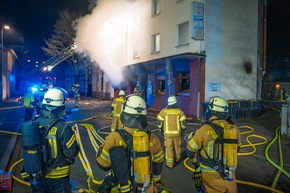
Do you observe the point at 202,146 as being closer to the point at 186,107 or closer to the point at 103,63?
the point at 186,107

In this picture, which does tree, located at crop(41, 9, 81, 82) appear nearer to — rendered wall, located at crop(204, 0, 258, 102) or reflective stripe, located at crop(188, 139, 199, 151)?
rendered wall, located at crop(204, 0, 258, 102)

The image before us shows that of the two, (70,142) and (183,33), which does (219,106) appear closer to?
(70,142)

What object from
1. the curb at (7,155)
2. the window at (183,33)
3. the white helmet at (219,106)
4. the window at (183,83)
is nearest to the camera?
the white helmet at (219,106)

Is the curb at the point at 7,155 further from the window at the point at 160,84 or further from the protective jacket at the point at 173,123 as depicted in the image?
the window at the point at 160,84

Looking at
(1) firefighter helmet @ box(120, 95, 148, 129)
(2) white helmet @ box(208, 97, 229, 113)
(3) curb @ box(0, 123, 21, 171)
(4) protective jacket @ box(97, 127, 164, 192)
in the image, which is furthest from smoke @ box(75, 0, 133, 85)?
(4) protective jacket @ box(97, 127, 164, 192)

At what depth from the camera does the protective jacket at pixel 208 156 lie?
10.4 feet

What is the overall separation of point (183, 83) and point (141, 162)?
14.0m

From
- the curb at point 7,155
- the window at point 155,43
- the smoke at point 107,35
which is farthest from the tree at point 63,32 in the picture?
the curb at point 7,155

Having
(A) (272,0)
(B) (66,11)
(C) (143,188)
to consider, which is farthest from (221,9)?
(B) (66,11)

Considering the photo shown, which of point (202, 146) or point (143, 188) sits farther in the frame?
point (202, 146)

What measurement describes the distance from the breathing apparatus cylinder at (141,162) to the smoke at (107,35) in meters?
20.3

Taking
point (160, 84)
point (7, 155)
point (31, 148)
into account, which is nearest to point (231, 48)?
point (160, 84)

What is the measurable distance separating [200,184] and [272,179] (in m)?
2.95

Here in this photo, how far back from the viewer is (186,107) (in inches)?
595
